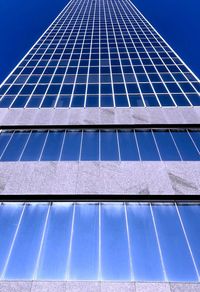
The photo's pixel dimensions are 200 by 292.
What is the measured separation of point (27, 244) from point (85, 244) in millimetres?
2886

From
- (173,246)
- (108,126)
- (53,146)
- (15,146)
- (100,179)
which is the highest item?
(108,126)

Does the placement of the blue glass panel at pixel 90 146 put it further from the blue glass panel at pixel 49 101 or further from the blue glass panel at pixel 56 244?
the blue glass panel at pixel 49 101

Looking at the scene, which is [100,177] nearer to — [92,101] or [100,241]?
[100,241]

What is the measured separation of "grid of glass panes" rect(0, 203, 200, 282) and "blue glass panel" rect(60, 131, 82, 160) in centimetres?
402

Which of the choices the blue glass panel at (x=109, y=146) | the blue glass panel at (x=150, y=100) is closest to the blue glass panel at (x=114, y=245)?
the blue glass panel at (x=109, y=146)

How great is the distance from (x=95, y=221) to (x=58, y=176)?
13.3ft

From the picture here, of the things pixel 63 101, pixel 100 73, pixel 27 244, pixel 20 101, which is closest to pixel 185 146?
pixel 63 101

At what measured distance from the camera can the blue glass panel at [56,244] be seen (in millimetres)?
13948

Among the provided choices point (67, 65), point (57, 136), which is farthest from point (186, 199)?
point (67, 65)

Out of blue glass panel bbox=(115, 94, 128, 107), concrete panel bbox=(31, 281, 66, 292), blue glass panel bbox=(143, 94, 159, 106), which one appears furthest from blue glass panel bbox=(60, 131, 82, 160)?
concrete panel bbox=(31, 281, 66, 292)

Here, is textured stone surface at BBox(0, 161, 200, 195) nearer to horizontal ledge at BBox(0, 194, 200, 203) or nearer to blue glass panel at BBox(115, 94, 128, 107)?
horizontal ledge at BBox(0, 194, 200, 203)

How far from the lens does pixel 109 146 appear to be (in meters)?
21.5

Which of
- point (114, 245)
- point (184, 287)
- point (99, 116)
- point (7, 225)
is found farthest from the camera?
point (99, 116)

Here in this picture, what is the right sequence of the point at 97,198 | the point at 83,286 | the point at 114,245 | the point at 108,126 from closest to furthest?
the point at 83,286, the point at 114,245, the point at 97,198, the point at 108,126
